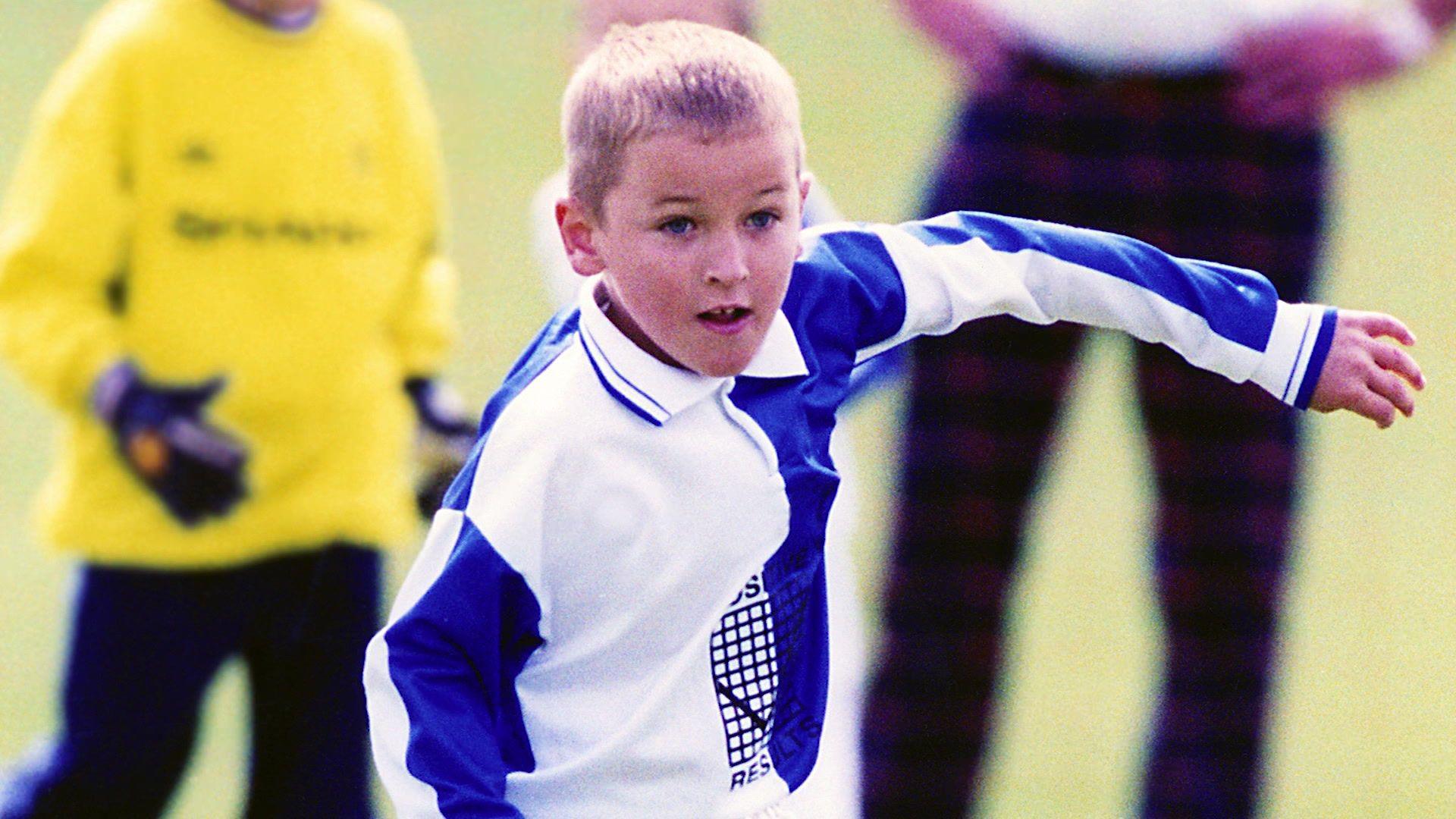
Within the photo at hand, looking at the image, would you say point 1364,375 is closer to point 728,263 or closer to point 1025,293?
point 1025,293

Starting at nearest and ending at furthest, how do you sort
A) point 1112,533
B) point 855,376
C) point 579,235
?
point 579,235, point 855,376, point 1112,533

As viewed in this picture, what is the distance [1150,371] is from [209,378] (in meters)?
1.28

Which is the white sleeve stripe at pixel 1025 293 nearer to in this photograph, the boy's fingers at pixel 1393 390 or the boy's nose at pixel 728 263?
the boy's fingers at pixel 1393 390

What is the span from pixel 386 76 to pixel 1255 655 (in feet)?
4.80

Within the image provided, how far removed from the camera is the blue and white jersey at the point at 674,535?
192 centimetres

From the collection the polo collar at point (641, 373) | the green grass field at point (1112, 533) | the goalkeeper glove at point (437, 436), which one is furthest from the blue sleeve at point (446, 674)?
the green grass field at point (1112, 533)

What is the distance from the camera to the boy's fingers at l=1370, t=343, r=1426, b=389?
215 centimetres

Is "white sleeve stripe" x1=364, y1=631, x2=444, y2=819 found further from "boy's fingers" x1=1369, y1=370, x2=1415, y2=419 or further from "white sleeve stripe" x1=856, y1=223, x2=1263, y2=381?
"boy's fingers" x1=1369, y1=370, x2=1415, y2=419

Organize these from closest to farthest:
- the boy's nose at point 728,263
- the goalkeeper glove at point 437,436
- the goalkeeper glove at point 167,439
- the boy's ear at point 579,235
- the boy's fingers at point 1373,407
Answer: the boy's nose at point 728,263 < the boy's ear at point 579,235 < the boy's fingers at point 1373,407 < the goalkeeper glove at point 167,439 < the goalkeeper glove at point 437,436

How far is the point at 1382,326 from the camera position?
2191 millimetres

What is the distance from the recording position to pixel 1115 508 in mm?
4977

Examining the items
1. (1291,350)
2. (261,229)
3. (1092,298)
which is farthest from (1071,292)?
(261,229)

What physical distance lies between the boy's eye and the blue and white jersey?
4.6 inches

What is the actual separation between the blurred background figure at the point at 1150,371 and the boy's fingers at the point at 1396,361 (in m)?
1.04
